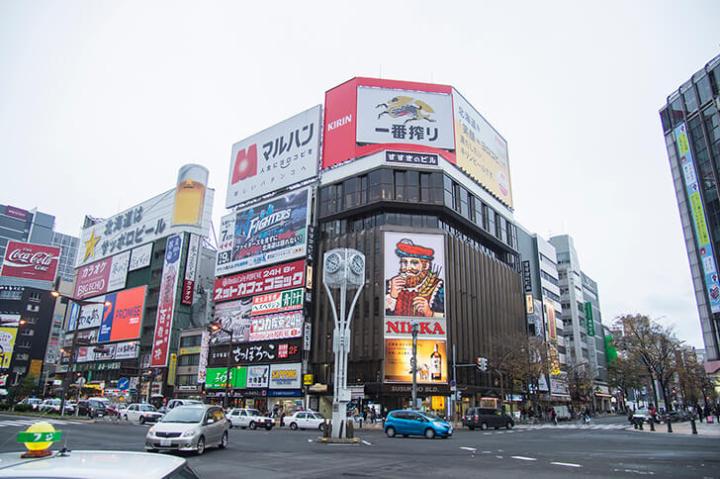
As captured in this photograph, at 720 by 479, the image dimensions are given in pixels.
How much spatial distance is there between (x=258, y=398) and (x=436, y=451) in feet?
157

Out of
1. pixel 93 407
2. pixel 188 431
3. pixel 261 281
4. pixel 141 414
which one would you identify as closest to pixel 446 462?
pixel 188 431

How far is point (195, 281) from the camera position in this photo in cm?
8238

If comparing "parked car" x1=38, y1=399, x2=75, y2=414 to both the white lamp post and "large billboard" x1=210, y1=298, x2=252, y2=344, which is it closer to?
"large billboard" x1=210, y1=298, x2=252, y2=344

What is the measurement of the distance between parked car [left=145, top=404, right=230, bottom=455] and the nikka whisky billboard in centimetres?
3708

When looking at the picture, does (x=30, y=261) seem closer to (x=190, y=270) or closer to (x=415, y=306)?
(x=190, y=270)

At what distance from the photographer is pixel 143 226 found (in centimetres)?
9319

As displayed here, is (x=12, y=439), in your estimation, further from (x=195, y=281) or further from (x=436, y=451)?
(x=195, y=281)

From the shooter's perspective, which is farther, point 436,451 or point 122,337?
point 122,337

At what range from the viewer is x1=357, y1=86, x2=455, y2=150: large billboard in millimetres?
63500

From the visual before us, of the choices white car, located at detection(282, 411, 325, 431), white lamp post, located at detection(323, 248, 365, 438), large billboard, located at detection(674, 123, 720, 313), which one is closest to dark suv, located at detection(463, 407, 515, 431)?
white car, located at detection(282, 411, 325, 431)

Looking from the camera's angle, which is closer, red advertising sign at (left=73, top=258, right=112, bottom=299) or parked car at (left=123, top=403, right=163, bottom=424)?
parked car at (left=123, top=403, right=163, bottom=424)

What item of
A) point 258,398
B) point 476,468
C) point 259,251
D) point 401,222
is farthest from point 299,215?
Result: point 476,468

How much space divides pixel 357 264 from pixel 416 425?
1022 centimetres

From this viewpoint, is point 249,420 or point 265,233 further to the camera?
point 265,233
